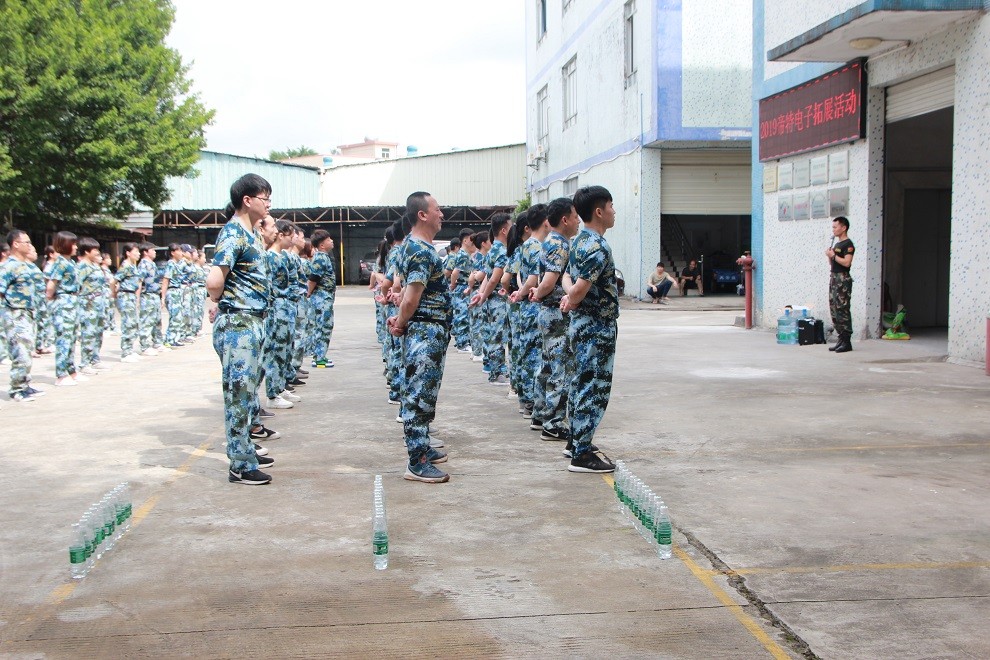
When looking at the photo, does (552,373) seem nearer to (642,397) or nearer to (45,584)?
(642,397)

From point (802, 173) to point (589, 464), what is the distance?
1011 cm

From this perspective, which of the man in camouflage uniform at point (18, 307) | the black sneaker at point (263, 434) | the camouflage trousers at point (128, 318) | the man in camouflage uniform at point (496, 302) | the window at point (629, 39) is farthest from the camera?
the window at point (629, 39)

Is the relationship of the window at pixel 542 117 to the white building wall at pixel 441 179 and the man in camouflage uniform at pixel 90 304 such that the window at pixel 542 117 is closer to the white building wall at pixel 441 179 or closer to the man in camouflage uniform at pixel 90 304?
the white building wall at pixel 441 179

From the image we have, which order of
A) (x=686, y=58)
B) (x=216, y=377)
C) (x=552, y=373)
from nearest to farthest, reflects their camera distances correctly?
(x=552, y=373)
(x=216, y=377)
(x=686, y=58)

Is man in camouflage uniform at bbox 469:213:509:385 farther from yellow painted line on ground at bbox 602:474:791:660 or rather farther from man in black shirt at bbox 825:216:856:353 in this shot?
yellow painted line on ground at bbox 602:474:791:660

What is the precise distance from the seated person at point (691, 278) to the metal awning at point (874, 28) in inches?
535

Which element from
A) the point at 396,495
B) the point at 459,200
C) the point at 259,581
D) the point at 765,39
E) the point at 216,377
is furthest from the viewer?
the point at 459,200

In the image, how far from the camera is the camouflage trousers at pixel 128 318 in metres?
13.4

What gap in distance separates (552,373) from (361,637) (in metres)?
3.82

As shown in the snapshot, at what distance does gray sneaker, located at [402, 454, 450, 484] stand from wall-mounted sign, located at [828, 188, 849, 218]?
9585 millimetres

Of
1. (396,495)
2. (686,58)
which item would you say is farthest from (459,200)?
(396,495)

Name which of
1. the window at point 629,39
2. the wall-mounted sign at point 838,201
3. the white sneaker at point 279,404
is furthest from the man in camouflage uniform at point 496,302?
the window at point 629,39

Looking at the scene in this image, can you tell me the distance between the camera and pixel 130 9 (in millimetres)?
26594

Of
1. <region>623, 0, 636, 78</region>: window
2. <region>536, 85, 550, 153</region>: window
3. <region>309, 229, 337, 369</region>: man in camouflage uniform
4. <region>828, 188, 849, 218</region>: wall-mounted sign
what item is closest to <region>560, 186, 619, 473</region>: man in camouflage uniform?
<region>309, 229, 337, 369</region>: man in camouflage uniform
